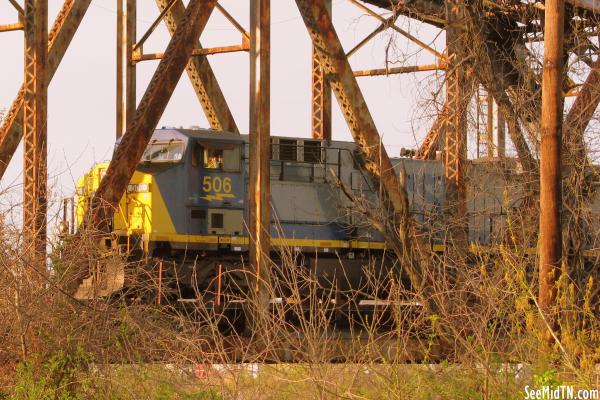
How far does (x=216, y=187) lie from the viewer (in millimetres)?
19281

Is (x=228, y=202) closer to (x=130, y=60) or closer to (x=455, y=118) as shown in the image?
(x=130, y=60)

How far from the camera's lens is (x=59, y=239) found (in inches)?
485

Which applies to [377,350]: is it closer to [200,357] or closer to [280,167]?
[200,357]

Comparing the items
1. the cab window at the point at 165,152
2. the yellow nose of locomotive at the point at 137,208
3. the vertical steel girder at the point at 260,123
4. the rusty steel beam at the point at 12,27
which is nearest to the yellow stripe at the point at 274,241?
the yellow nose of locomotive at the point at 137,208

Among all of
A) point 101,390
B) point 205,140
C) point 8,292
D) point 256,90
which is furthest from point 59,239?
point 205,140

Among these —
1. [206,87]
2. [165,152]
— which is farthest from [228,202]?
[206,87]

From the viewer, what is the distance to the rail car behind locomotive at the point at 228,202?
1861 centimetres

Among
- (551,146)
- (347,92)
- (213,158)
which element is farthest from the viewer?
(213,158)

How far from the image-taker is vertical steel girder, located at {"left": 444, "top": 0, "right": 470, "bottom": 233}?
14070 mm

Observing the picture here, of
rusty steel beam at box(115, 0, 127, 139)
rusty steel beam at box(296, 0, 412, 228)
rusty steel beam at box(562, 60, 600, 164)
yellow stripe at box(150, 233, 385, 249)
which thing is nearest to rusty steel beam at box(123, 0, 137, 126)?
rusty steel beam at box(115, 0, 127, 139)

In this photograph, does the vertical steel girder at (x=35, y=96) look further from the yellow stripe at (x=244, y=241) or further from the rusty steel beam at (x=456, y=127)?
the rusty steel beam at (x=456, y=127)

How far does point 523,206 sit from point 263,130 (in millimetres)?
3771

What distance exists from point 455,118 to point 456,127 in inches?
5.9

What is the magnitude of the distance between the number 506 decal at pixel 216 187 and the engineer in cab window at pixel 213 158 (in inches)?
8.8
